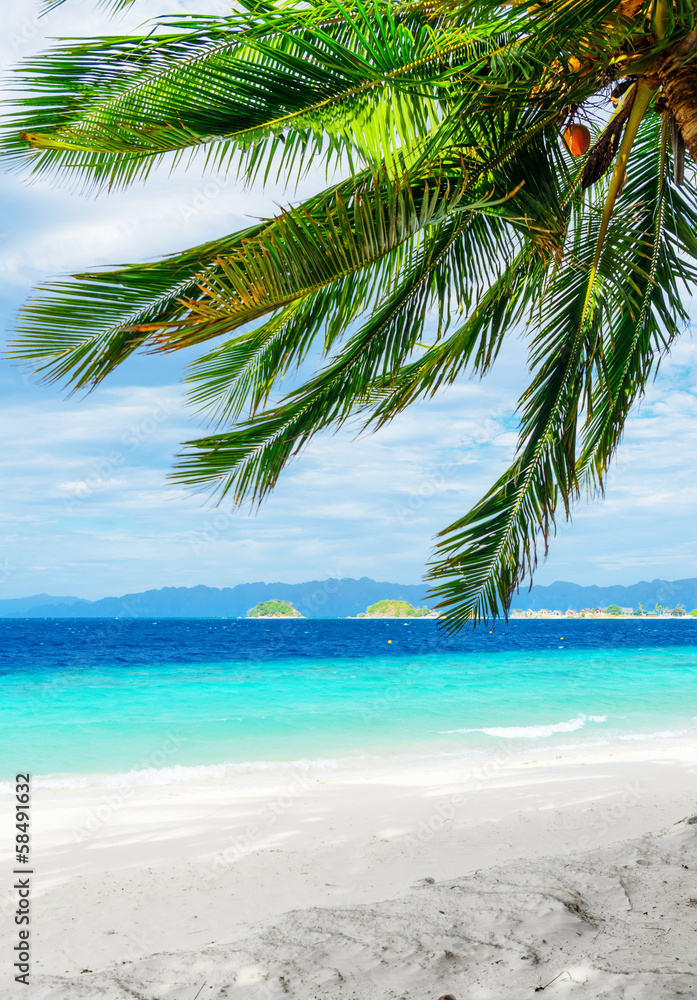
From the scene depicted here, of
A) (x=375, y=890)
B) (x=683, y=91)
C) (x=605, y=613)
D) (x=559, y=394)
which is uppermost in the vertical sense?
(x=683, y=91)

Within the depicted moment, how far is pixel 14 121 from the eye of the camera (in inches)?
116

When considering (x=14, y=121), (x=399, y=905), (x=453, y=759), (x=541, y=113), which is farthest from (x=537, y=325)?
(x=453, y=759)

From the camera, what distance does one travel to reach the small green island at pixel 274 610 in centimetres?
11344

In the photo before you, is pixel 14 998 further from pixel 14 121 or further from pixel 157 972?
pixel 14 121

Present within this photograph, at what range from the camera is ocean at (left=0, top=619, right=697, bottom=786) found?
9383 mm

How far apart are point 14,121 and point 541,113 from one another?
2.52 metres

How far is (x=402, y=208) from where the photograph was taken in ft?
9.05

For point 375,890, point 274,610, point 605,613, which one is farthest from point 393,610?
point 375,890

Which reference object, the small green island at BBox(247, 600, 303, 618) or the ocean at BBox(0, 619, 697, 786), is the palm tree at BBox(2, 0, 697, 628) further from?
the small green island at BBox(247, 600, 303, 618)

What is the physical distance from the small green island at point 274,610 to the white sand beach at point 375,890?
355 feet

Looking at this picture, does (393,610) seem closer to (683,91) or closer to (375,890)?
(375,890)

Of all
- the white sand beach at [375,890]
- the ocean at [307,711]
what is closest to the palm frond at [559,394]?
the white sand beach at [375,890]

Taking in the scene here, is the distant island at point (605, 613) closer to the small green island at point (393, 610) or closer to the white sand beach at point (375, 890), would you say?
the small green island at point (393, 610)

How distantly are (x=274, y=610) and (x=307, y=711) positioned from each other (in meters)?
102
